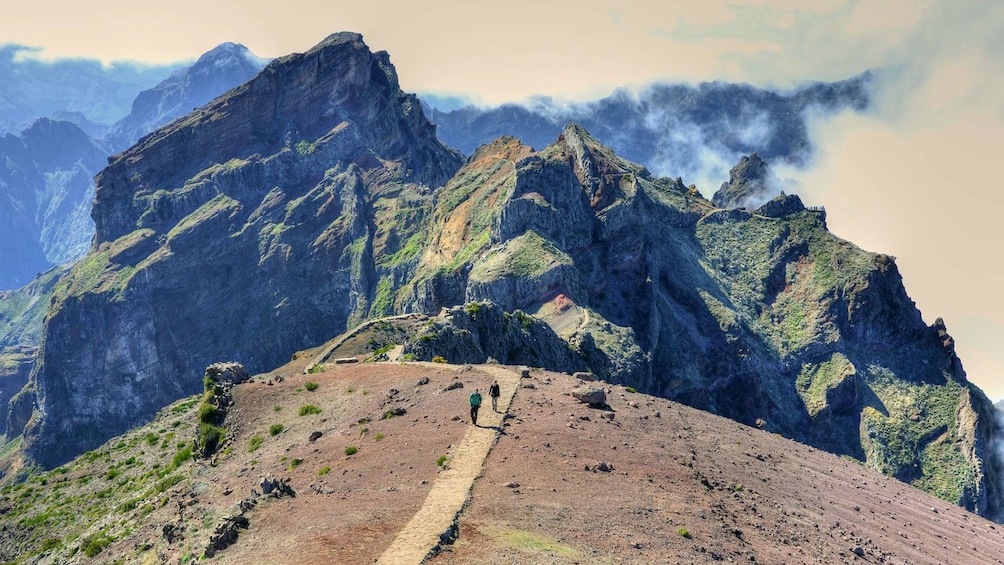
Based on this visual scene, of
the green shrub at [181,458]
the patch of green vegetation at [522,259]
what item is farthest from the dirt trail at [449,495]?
the patch of green vegetation at [522,259]

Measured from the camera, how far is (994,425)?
6388 inches

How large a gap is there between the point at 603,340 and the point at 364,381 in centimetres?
8148

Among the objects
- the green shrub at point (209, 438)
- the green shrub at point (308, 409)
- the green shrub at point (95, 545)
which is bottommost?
the green shrub at point (95, 545)

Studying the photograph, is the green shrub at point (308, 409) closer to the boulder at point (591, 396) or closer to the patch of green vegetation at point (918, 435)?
the boulder at point (591, 396)

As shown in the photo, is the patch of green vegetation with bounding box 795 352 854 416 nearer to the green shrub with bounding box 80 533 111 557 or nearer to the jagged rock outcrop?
the jagged rock outcrop

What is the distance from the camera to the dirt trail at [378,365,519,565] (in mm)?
32688

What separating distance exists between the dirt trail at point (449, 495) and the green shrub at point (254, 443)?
1828cm

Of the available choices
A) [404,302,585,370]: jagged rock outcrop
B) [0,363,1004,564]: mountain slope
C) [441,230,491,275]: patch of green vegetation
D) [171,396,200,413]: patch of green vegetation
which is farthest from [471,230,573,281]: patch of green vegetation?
[0,363,1004,564]: mountain slope

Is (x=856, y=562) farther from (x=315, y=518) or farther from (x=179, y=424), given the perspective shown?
(x=179, y=424)

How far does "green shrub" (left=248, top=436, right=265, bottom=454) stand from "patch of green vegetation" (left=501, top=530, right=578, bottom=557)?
30.2 meters

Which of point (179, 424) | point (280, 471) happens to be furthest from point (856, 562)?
point (179, 424)

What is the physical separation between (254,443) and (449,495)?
26.2 m

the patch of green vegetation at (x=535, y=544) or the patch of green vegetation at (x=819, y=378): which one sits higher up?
the patch of green vegetation at (x=819, y=378)

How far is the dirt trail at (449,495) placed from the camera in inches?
1287
